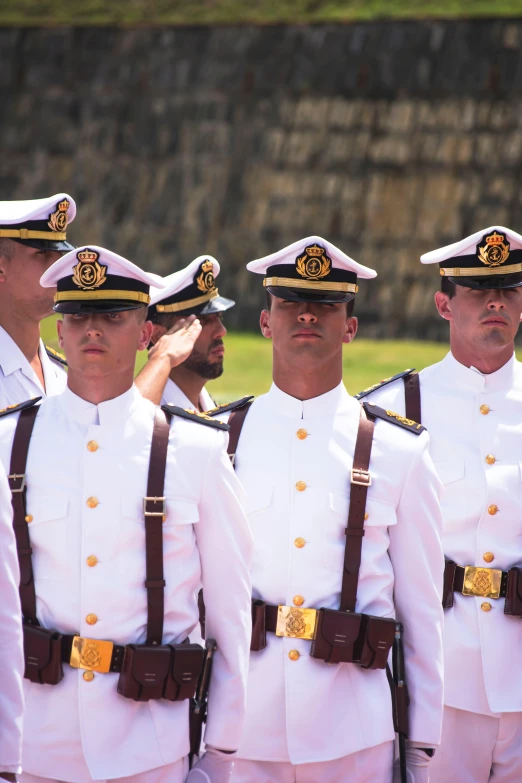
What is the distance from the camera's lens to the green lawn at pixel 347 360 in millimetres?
17703

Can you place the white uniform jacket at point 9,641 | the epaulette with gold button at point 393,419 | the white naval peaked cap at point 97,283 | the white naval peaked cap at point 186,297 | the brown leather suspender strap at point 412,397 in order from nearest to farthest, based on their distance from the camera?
the white uniform jacket at point 9,641
the white naval peaked cap at point 97,283
the epaulette with gold button at point 393,419
the brown leather suspender strap at point 412,397
the white naval peaked cap at point 186,297

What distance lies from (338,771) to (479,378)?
1.62m

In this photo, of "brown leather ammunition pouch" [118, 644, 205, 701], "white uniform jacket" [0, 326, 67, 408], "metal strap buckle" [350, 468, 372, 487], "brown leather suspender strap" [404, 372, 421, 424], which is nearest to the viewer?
"brown leather ammunition pouch" [118, 644, 205, 701]

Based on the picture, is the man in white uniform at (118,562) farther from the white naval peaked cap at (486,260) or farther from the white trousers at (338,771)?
the white naval peaked cap at (486,260)

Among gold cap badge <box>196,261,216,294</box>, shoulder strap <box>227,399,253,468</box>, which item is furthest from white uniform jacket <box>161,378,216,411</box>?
A: shoulder strap <box>227,399,253,468</box>

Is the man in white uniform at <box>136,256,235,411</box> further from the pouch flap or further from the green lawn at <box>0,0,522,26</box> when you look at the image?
the green lawn at <box>0,0,522,26</box>

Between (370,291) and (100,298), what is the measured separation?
1845 cm

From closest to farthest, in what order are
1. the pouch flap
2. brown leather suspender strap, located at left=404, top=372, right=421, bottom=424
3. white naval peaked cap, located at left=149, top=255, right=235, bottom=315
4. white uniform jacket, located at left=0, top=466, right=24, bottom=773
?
white uniform jacket, located at left=0, top=466, right=24, bottom=773
the pouch flap
brown leather suspender strap, located at left=404, top=372, right=421, bottom=424
white naval peaked cap, located at left=149, top=255, right=235, bottom=315

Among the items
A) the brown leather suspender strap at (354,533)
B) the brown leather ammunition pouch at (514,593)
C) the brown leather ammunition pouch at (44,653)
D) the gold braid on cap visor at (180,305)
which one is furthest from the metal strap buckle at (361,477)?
the gold braid on cap visor at (180,305)

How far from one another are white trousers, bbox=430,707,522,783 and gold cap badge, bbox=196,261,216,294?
2193 mm

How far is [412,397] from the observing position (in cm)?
498

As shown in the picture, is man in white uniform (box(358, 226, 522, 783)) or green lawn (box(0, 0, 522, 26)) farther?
green lawn (box(0, 0, 522, 26))

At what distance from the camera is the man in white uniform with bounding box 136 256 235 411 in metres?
5.79

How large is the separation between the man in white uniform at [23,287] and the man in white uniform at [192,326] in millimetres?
585
